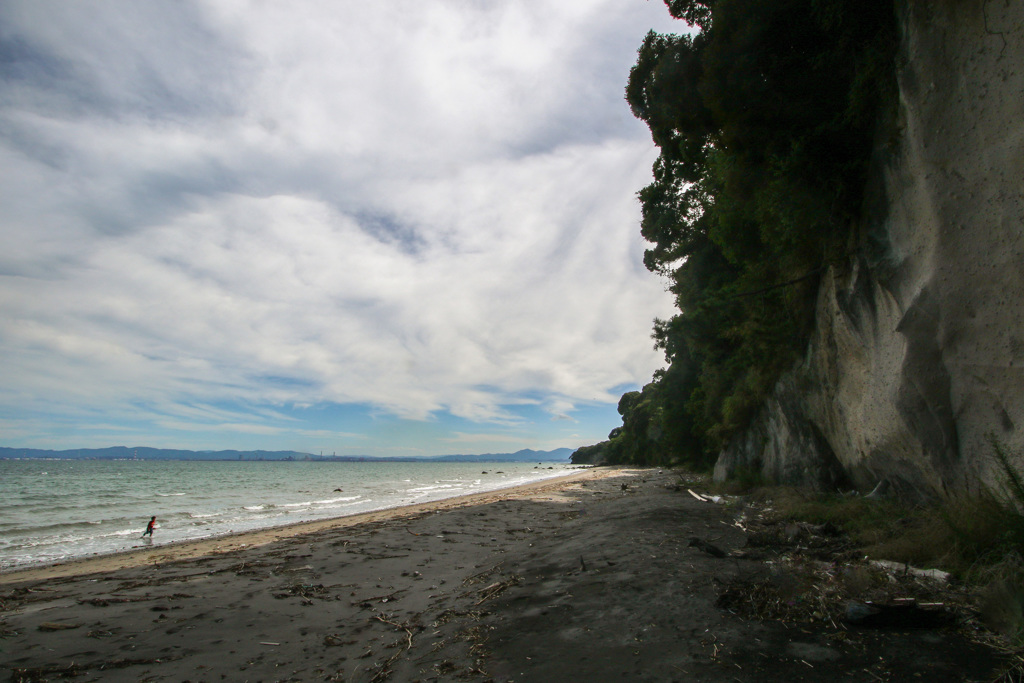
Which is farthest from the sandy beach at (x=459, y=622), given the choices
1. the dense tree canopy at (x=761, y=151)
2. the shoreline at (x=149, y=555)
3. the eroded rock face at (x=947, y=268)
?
the dense tree canopy at (x=761, y=151)

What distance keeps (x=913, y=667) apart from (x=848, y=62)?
8944 mm

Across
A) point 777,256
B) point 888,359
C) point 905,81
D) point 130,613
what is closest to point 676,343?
point 777,256

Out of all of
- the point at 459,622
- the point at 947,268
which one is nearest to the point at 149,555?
the point at 459,622

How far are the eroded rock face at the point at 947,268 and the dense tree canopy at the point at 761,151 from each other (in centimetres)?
86

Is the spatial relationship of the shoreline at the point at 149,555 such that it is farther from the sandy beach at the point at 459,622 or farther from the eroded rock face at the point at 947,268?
the eroded rock face at the point at 947,268

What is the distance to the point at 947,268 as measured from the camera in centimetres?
629

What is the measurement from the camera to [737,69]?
903cm

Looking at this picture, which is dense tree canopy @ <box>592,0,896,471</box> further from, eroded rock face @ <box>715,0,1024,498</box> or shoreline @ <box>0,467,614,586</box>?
shoreline @ <box>0,467,614,586</box>

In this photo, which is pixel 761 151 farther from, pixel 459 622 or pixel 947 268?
pixel 459 622

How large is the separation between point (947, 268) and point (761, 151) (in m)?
4.71

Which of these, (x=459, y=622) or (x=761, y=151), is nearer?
(x=459, y=622)

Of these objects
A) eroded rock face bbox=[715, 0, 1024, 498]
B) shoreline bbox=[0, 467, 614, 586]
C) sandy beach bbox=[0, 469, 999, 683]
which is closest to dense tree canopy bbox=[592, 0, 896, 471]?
eroded rock face bbox=[715, 0, 1024, 498]

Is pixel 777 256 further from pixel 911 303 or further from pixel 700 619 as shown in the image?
pixel 700 619

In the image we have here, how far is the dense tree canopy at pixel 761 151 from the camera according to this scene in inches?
316
